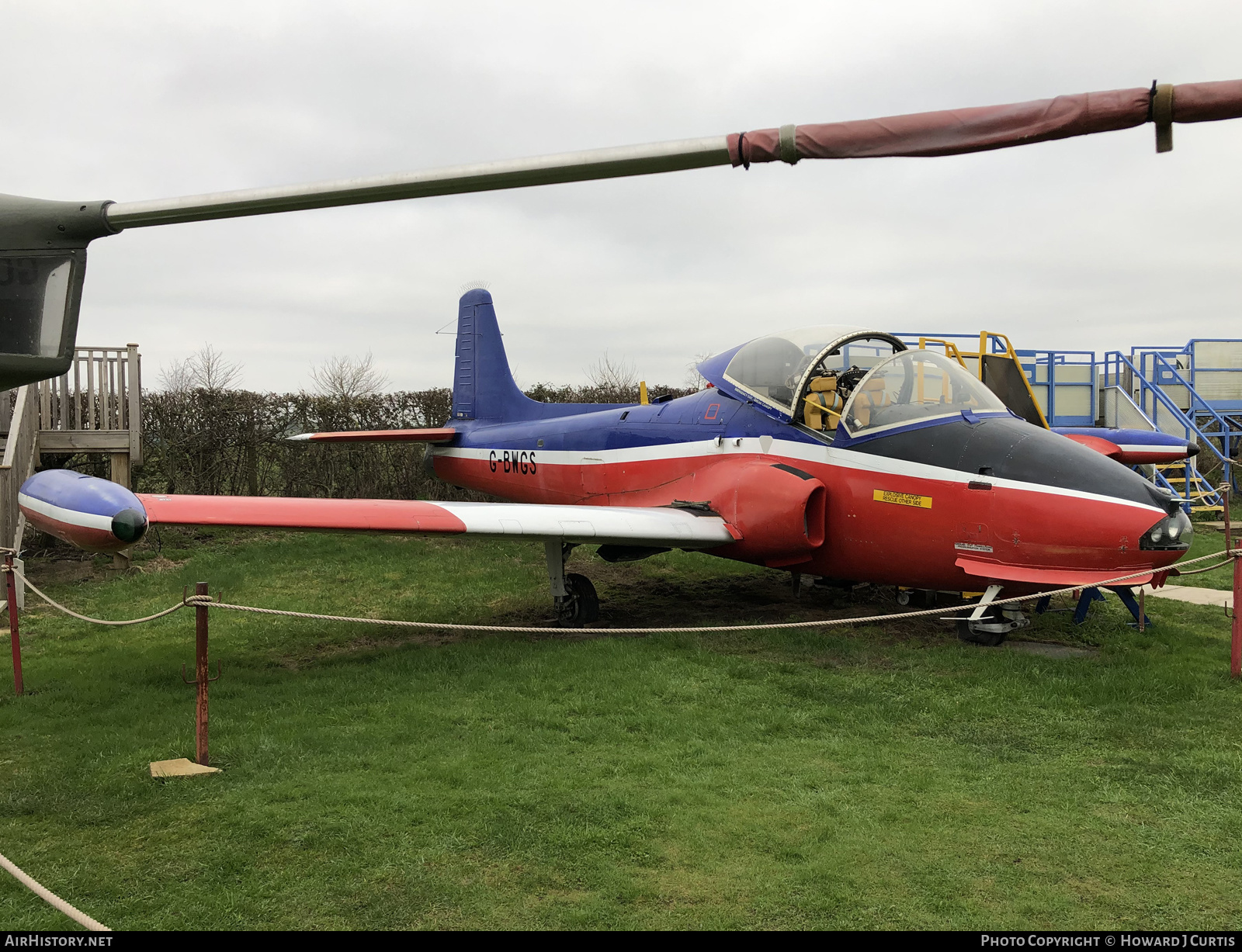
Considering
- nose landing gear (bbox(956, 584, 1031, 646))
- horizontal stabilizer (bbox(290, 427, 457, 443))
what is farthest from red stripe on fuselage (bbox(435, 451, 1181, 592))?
horizontal stabilizer (bbox(290, 427, 457, 443))

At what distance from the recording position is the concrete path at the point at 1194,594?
29.1ft

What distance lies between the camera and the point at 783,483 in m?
7.23

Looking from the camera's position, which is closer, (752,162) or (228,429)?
(752,162)

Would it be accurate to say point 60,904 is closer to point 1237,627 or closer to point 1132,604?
point 1237,627

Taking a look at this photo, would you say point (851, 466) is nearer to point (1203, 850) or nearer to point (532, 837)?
point (1203, 850)

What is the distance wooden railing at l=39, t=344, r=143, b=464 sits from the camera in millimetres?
11055

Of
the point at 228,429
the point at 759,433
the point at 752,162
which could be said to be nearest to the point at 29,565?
the point at 228,429

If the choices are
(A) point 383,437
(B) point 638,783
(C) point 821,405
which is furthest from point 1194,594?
(A) point 383,437

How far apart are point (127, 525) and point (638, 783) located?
3.17 metres

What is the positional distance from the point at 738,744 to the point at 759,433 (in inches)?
140

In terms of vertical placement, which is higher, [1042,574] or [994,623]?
[1042,574]

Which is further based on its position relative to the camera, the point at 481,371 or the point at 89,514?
the point at 481,371

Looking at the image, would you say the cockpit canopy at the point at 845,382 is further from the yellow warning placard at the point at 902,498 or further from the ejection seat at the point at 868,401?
the yellow warning placard at the point at 902,498

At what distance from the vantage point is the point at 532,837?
3652mm
